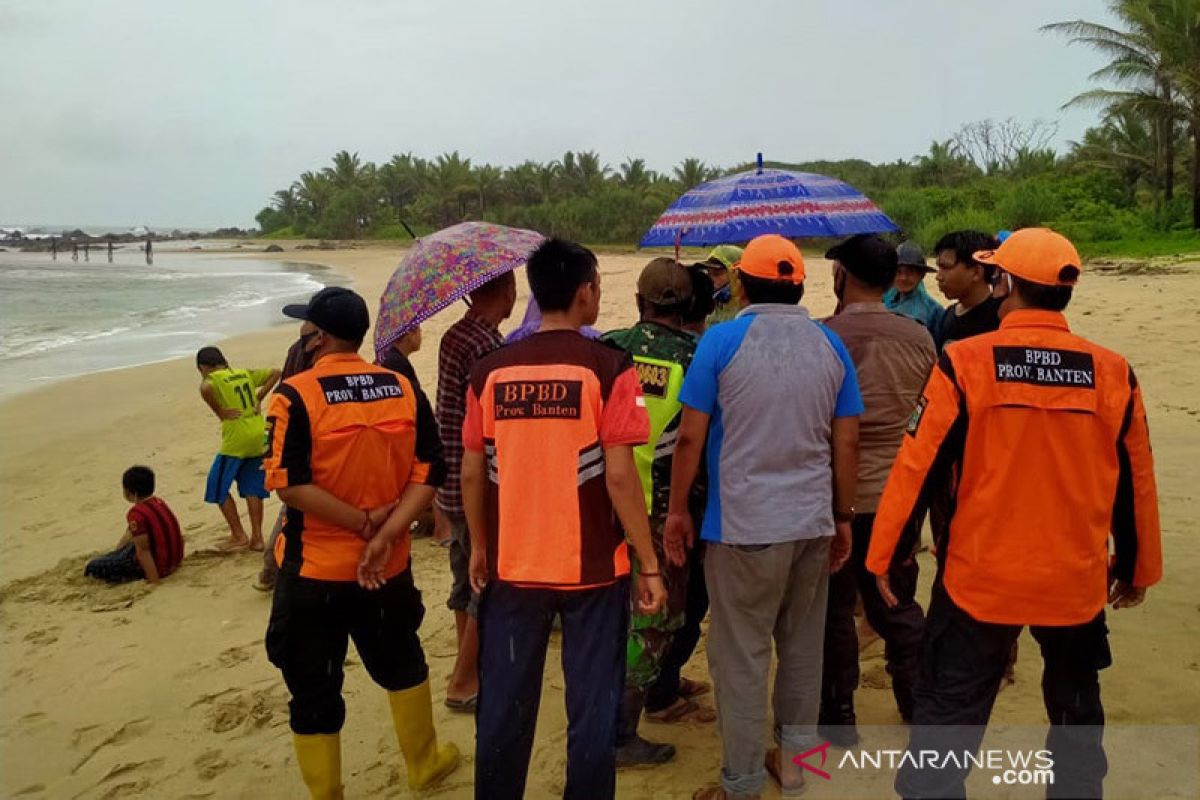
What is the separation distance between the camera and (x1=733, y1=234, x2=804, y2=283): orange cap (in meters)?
2.81

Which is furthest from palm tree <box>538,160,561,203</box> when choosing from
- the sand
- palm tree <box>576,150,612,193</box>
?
the sand

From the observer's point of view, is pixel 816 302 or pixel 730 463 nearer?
pixel 730 463

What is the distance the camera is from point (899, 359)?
3.23 meters

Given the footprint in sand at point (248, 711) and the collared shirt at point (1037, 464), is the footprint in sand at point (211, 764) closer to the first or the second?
the footprint in sand at point (248, 711)

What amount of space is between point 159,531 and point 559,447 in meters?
4.08

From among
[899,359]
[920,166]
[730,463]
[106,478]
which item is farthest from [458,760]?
[920,166]

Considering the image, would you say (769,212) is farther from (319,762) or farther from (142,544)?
(142,544)

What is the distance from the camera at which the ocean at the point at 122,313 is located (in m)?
16.3

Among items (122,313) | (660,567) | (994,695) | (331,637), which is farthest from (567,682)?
(122,313)

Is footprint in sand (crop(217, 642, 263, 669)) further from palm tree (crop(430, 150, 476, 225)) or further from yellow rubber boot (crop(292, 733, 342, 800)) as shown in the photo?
palm tree (crop(430, 150, 476, 225))

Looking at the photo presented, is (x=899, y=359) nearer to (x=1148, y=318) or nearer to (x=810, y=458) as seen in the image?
(x=810, y=458)

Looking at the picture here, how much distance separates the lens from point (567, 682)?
2588 mm

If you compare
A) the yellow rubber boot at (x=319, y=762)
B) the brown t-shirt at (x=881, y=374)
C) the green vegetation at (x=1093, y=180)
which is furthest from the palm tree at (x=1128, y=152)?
the yellow rubber boot at (x=319, y=762)

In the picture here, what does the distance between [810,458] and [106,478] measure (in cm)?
805
